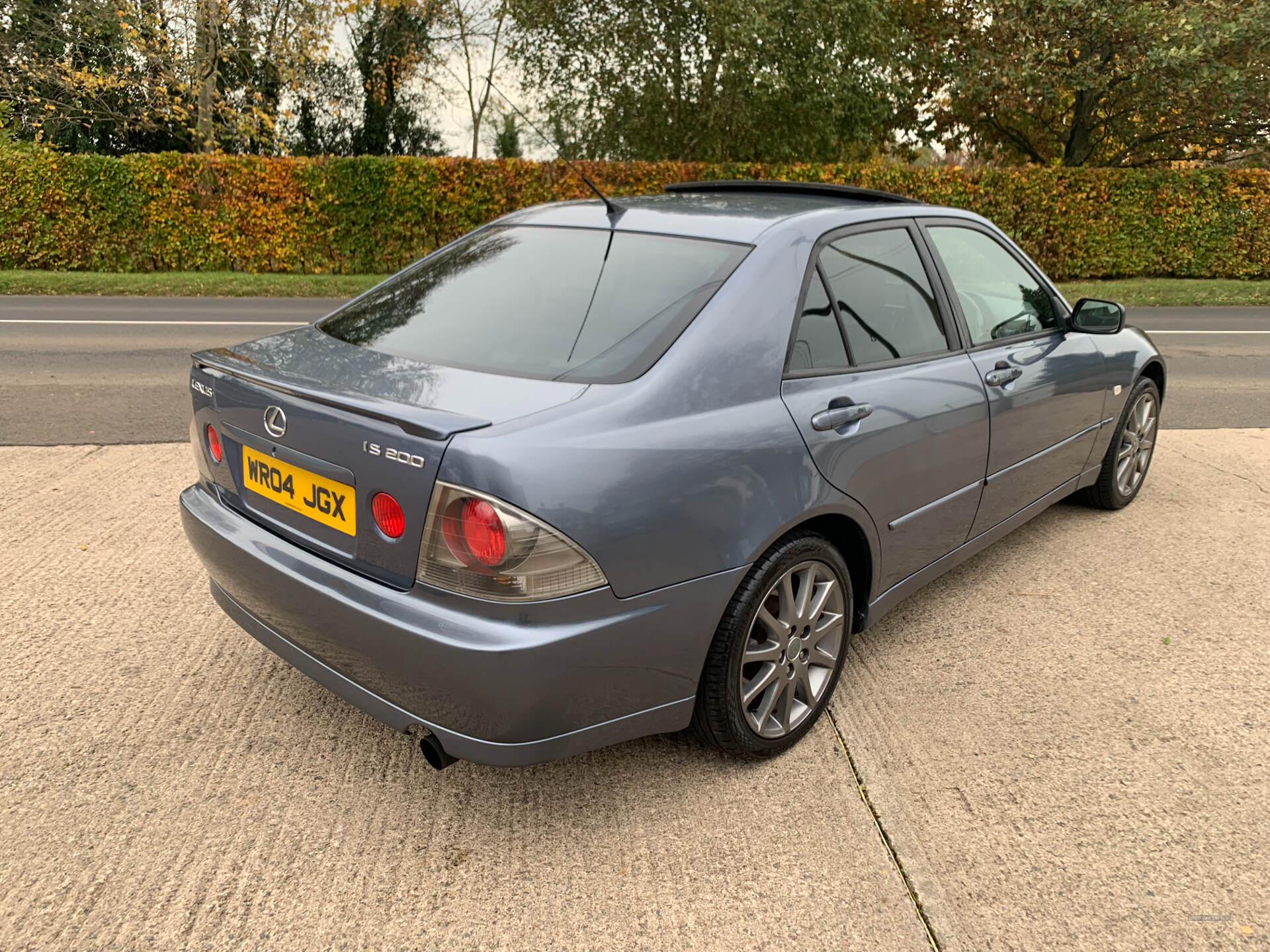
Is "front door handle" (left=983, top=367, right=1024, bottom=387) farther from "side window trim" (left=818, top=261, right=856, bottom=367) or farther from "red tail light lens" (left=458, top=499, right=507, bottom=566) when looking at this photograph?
"red tail light lens" (left=458, top=499, right=507, bottom=566)

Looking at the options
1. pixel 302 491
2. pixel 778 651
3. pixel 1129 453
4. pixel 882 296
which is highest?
pixel 882 296

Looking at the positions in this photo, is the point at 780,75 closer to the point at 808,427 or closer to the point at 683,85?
the point at 683,85

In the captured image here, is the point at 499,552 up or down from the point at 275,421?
down

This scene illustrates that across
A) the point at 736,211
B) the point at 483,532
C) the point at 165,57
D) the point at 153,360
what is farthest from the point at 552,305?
the point at 165,57

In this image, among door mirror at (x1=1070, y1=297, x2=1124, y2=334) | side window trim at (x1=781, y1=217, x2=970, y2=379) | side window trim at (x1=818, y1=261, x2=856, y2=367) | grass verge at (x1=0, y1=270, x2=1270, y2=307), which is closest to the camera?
side window trim at (x1=781, y1=217, x2=970, y2=379)

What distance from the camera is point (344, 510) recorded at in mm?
2391

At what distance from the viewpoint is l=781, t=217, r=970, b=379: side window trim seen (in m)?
2.83

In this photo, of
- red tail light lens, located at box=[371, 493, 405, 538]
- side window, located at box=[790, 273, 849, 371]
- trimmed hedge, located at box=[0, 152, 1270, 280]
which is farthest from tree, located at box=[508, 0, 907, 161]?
red tail light lens, located at box=[371, 493, 405, 538]

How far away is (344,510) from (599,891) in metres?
1.11

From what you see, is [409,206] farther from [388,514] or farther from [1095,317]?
[388,514]

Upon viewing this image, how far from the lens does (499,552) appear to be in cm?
213

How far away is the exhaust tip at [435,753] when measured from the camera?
235cm

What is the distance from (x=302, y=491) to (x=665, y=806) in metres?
1.29

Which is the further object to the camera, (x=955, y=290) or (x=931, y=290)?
(x=955, y=290)
